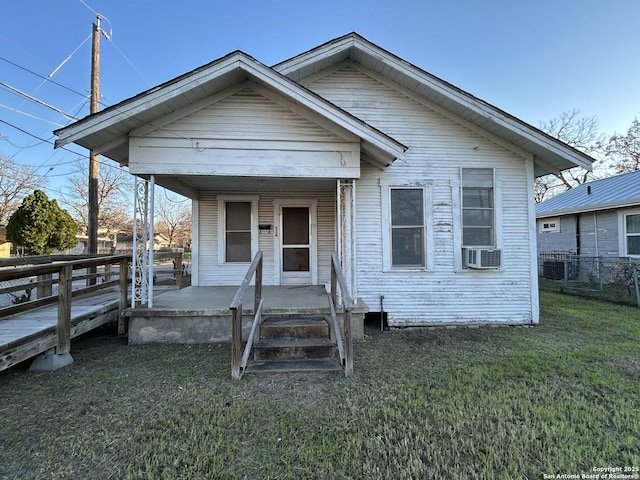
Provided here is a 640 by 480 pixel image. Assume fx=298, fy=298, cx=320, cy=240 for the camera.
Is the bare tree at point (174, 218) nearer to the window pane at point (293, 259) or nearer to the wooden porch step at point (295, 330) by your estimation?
the window pane at point (293, 259)

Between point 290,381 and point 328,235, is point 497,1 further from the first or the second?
→ point 290,381

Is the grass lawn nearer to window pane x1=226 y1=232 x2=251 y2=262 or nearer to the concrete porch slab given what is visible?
the concrete porch slab

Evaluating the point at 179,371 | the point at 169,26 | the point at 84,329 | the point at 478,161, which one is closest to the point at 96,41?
the point at 169,26

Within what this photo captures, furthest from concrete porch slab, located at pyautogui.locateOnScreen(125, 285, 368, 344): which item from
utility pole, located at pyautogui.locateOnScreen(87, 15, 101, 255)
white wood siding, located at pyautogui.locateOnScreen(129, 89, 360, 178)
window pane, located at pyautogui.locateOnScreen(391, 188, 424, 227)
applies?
utility pole, located at pyautogui.locateOnScreen(87, 15, 101, 255)

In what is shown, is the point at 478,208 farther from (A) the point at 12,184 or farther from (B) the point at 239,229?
(A) the point at 12,184

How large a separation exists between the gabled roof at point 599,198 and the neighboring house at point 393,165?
6640mm

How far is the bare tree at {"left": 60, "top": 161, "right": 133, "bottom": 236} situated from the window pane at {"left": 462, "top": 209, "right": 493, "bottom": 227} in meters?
29.0

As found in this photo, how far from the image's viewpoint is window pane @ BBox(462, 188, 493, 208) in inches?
236

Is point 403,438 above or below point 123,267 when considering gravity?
below

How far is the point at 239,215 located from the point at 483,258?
5.36 metres

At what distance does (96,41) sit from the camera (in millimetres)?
Answer: 8891

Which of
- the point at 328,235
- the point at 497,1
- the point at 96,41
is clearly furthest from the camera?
the point at 497,1

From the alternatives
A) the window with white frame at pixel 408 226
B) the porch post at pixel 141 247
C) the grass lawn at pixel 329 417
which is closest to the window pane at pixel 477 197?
the window with white frame at pixel 408 226

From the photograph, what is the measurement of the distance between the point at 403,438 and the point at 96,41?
40.5ft
